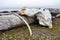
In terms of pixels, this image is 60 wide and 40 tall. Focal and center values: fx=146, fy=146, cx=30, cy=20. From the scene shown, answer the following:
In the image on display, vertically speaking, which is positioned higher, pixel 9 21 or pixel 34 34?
pixel 9 21

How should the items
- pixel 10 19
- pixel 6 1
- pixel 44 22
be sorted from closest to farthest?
1. pixel 10 19
2. pixel 44 22
3. pixel 6 1

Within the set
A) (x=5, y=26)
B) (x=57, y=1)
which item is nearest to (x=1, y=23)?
(x=5, y=26)

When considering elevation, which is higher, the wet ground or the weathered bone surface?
the weathered bone surface

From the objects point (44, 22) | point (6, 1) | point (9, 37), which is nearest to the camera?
point (9, 37)

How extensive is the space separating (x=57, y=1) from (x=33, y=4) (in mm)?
319

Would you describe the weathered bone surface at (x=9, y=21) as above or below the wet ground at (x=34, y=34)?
above

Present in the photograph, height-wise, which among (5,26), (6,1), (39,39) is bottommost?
(39,39)

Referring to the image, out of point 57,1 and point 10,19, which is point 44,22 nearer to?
point 10,19

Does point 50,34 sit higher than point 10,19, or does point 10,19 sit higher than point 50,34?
point 10,19

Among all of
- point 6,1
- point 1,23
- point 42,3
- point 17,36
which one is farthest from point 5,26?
point 42,3

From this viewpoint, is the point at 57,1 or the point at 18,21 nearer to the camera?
the point at 18,21

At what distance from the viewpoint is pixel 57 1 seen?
189 centimetres

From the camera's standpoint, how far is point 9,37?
1231 millimetres

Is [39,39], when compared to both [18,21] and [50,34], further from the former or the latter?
[18,21]
